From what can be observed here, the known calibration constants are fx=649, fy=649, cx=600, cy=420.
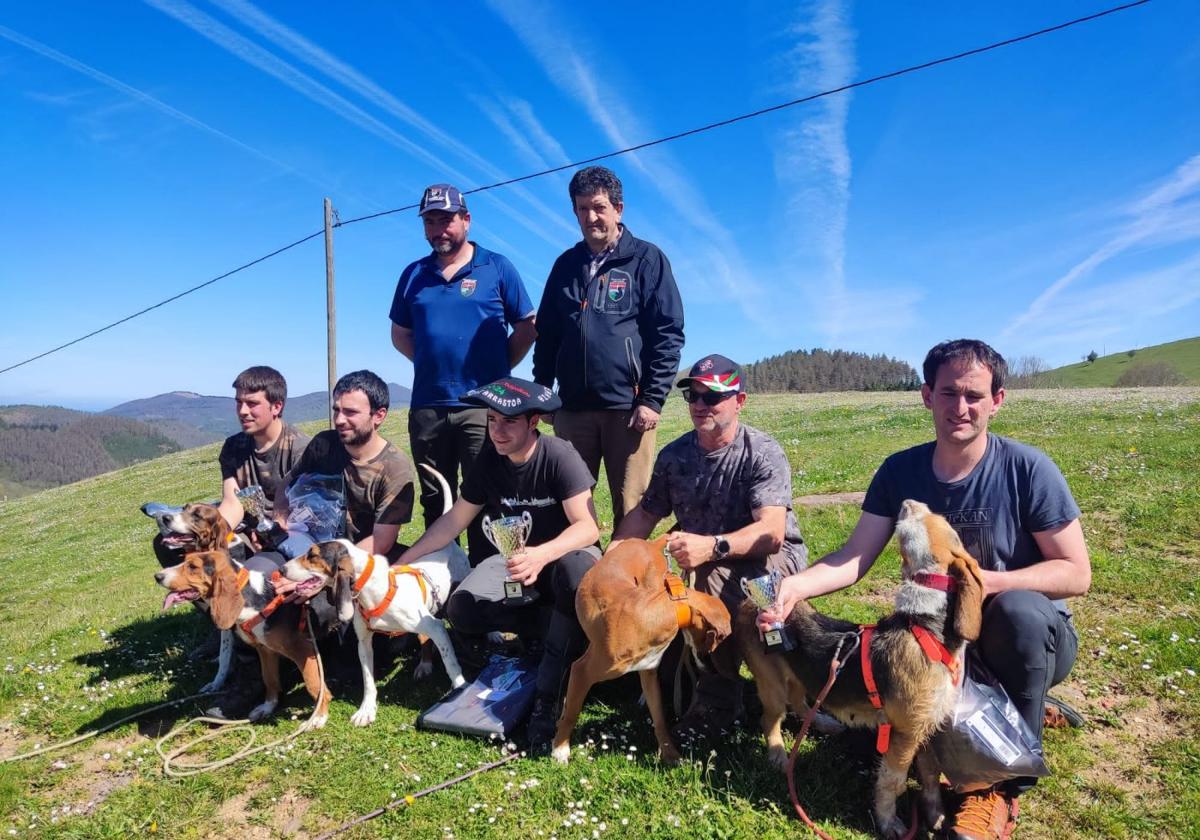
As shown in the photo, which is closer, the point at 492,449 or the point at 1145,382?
the point at 492,449

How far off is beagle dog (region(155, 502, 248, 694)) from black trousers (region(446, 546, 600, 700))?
6.53ft

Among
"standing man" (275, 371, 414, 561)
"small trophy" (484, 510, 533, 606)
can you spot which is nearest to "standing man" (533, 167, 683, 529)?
"small trophy" (484, 510, 533, 606)

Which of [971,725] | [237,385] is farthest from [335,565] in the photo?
[971,725]

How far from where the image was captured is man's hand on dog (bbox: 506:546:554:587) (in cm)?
410

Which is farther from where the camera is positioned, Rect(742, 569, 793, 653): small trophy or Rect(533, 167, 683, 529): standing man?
Rect(533, 167, 683, 529): standing man

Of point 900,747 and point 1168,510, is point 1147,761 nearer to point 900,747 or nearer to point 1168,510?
point 900,747

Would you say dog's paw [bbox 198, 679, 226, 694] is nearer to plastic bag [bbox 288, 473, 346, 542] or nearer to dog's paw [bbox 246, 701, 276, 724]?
dog's paw [bbox 246, 701, 276, 724]

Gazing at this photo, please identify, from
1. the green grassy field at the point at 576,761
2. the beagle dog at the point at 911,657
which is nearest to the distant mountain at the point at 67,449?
the green grassy field at the point at 576,761

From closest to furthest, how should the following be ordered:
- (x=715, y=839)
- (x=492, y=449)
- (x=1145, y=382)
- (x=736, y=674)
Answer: (x=715, y=839) → (x=736, y=674) → (x=492, y=449) → (x=1145, y=382)

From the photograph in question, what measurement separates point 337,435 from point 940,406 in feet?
14.2

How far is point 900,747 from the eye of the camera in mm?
3045

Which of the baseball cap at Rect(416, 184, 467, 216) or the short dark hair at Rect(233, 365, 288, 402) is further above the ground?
the baseball cap at Rect(416, 184, 467, 216)

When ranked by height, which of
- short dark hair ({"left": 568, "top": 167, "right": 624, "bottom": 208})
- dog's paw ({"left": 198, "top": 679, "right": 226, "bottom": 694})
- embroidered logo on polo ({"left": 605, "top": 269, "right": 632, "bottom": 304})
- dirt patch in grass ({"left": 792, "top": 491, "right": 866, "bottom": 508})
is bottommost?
dog's paw ({"left": 198, "top": 679, "right": 226, "bottom": 694})

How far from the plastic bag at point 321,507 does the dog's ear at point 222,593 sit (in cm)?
84
